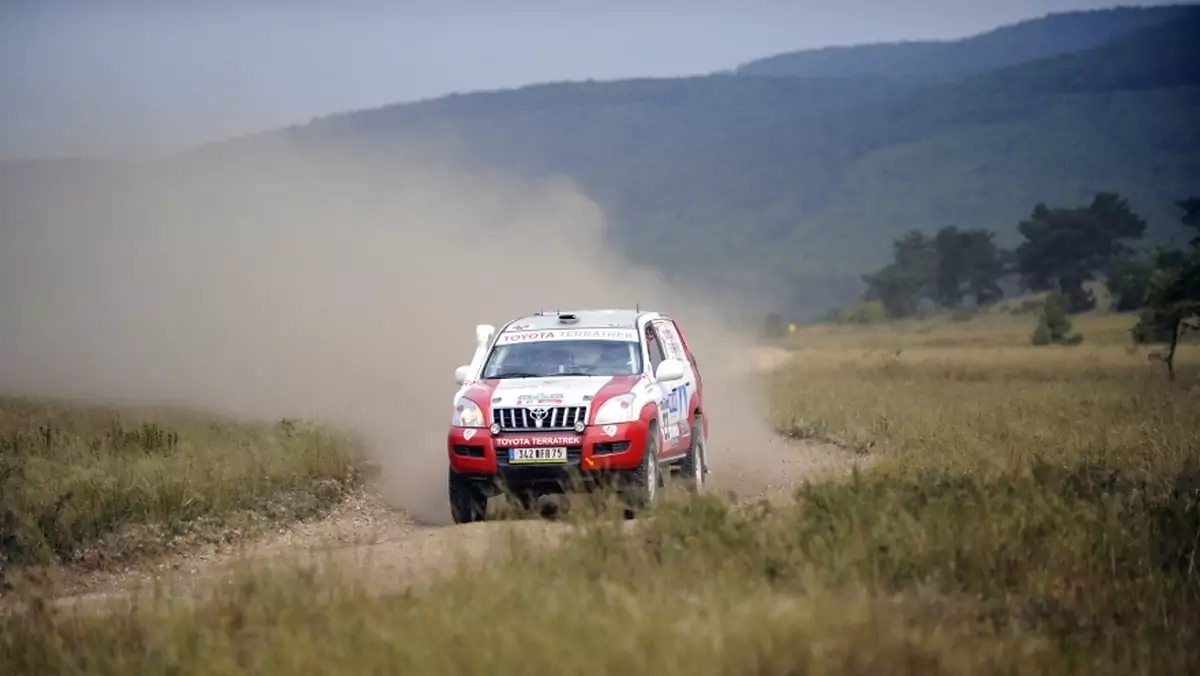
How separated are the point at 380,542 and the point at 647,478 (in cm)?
297

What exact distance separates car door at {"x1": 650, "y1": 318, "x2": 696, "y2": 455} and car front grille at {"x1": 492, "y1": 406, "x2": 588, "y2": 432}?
4.03ft

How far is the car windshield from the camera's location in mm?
15172

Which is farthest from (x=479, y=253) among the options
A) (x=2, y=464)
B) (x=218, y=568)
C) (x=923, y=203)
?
(x=923, y=203)

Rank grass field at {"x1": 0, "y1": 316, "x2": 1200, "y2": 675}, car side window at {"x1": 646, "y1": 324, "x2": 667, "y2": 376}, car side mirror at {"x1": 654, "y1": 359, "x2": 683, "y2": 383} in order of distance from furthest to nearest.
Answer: car side window at {"x1": 646, "y1": 324, "x2": 667, "y2": 376}
car side mirror at {"x1": 654, "y1": 359, "x2": 683, "y2": 383}
grass field at {"x1": 0, "y1": 316, "x2": 1200, "y2": 675}

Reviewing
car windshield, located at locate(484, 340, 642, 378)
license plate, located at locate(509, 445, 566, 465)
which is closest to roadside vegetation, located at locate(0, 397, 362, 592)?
car windshield, located at locate(484, 340, 642, 378)

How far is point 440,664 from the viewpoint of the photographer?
6.96m

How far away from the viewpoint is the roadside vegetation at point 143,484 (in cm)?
1253

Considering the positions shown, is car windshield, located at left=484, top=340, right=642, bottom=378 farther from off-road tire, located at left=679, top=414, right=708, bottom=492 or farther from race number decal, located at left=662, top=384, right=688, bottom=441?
off-road tire, located at left=679, top=414, right=708, bottom=492

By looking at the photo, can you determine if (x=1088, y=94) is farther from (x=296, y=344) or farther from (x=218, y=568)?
(x=218, y=568)

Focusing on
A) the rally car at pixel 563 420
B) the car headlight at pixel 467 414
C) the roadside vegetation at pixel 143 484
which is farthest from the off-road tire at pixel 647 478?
the roadside vegetation at pixel 143 484

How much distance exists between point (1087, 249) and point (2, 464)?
86961mm

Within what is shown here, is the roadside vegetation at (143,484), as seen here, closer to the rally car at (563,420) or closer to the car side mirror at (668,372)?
the rally car at (563,420)

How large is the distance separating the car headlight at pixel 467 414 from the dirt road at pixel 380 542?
1.00m

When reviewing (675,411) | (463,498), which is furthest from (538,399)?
(675,411)
